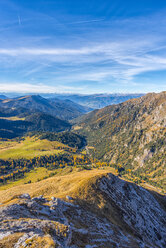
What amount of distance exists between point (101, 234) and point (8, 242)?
34.7m

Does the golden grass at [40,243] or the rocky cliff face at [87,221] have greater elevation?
the golden grass at [40,243]

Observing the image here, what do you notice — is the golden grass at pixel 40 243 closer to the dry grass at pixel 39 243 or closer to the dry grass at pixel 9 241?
the dry grass at pixel 39 243

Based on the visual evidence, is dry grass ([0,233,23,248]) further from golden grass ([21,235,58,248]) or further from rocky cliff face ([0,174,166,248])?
golden grass ([21,235,58,248])

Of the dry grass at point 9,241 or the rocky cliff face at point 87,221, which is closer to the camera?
the dry grass at point 9,241

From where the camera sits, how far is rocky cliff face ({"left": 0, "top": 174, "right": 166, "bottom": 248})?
32844 mm

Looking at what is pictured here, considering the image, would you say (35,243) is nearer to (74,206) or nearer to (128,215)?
(74,206)

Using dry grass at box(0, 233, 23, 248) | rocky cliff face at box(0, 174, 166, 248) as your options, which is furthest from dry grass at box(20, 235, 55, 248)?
dry grass at box(0, 233, 23, 248)

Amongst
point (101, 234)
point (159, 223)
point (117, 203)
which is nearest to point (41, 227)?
point (101, 234)

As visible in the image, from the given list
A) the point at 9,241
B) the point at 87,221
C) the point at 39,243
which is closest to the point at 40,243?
the point at 39,243

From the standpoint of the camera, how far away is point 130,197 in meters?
98.5

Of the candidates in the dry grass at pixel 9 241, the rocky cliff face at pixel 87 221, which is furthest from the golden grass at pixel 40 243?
the dry grass at pixel 9 241

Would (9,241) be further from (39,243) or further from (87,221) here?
(87,221)

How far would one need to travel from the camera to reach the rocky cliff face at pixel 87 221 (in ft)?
108

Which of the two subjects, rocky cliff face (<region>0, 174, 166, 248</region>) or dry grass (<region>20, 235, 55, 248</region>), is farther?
rocky cliff face (<region>0, 174, 166, 248</region>)
